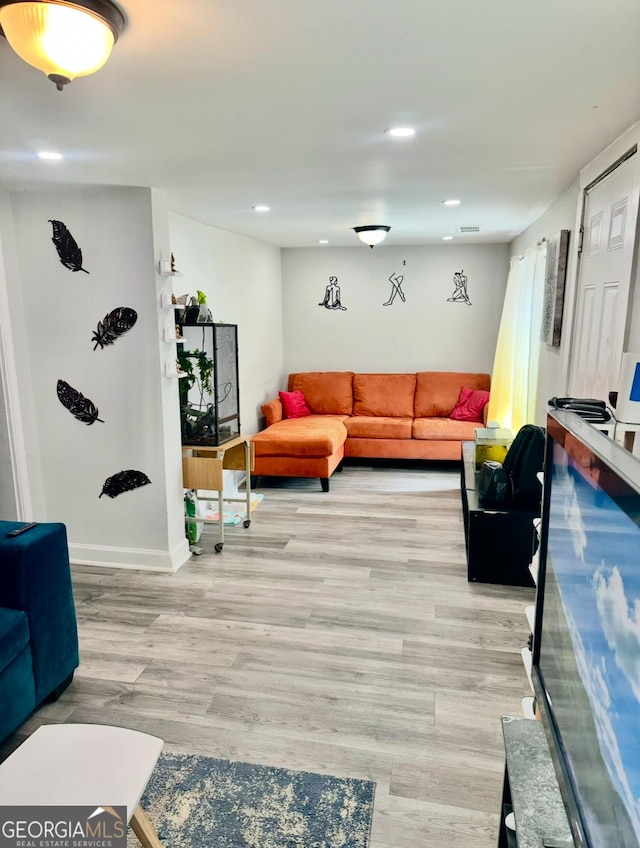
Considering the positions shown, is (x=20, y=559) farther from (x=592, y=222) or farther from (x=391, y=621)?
(x=592, y=222)

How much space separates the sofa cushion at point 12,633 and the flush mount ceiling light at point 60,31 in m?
1.78

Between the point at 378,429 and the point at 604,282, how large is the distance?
3.50 meters

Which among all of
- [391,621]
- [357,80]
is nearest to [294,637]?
[391,621]

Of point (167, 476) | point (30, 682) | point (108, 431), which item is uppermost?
point (108, 431)

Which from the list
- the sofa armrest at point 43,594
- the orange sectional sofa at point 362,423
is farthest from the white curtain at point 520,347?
the sofa armrest at point 43,594

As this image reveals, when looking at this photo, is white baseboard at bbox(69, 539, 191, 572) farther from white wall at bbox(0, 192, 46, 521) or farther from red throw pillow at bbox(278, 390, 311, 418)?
red throw pillow at bbox(278, 390, 311, 418)

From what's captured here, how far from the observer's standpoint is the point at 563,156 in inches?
98.6

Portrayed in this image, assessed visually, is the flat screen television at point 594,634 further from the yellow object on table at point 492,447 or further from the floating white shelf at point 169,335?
the yellow object on table at point 492,447

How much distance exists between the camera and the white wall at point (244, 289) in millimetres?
4203

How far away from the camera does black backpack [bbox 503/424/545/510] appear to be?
3.16 meters

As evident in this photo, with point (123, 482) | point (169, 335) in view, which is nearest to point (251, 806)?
point (123, 482)

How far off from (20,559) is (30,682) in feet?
1.56

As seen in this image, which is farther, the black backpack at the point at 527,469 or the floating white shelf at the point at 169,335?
the floating white shelf at the point at 169,335

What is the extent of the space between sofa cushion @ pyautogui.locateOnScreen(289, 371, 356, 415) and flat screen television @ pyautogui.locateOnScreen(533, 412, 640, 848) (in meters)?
5.06
